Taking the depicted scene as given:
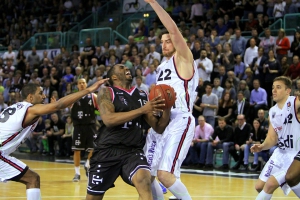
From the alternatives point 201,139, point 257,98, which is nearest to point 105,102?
point 201,139

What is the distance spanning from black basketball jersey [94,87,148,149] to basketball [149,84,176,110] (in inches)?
11.2

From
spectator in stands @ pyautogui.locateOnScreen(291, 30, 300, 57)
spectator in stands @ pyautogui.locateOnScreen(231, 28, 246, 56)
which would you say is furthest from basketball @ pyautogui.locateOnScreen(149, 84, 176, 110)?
spectator in stands @ pyautogui.locateOnScreen(231, 28, 246, 56)

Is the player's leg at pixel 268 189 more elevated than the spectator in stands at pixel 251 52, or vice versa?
the spectator in stands at pixel 251 52

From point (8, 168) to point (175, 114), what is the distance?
2.16 m

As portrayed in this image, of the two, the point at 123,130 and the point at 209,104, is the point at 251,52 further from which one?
the point at 123,130

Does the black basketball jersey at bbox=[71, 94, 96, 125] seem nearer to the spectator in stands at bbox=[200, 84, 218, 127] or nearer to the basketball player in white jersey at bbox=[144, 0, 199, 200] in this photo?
the spectator in stands at bbox=[200, 84, 218, 127]

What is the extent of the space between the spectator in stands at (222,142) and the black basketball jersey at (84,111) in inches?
Result: 159

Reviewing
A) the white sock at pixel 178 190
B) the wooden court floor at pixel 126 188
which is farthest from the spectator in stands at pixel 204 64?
the white sock at pixel 178 190

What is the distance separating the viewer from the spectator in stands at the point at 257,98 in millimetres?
17141

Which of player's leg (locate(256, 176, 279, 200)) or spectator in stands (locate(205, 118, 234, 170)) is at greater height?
A: player's leg (locate(256, 176, 279, 200))

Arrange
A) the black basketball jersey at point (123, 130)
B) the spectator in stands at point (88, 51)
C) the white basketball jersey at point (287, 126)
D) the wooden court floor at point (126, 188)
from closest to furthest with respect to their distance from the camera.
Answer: the black basketball jersey at point (123, 130), the white basketball jersey at point (287, 126), the wooden court floor at point (126, 188), the spectator in stands at point (88, 51)

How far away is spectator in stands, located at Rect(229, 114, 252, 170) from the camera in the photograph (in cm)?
1648

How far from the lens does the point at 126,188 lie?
12688 millimetres

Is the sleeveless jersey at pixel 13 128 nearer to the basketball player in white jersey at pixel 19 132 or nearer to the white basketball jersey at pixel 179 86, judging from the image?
the basketball player in white jersey at pixel 19 132
